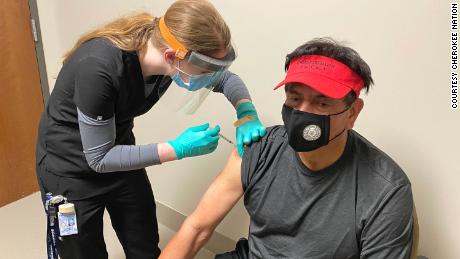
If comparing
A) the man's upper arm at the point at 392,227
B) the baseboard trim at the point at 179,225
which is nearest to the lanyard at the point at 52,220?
the baseboard trim at the point at 179,225

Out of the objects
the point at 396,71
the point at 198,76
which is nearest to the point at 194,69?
the point at 198,76

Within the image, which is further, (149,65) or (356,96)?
(149,65)

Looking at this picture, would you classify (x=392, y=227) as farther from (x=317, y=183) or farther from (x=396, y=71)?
(x=396, y=71)

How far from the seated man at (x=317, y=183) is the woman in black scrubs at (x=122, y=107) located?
0.50 ft

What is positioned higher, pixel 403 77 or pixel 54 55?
pixel 403 77

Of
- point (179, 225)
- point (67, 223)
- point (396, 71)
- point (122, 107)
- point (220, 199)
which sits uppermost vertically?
point (396, 71)

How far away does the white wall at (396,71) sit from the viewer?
58.3 inches

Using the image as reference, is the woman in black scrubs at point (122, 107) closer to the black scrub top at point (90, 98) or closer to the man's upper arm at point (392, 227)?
the black scrub top at point (90, 98)

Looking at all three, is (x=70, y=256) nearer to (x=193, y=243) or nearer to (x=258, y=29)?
(x=193, y=243)

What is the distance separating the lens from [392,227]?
1.28 metres

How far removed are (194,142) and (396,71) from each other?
27.9 inches

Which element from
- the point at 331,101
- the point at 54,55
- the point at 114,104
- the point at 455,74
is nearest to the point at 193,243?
the point at 114,104

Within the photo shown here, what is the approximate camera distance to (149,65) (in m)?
1.57

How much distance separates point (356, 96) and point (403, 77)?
331mm
